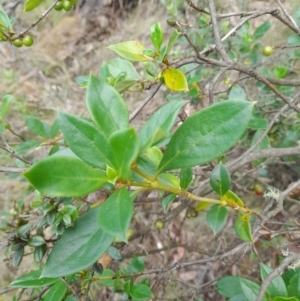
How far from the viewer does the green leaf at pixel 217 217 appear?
1009 millimetres

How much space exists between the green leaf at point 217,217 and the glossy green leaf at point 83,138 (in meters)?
0.40

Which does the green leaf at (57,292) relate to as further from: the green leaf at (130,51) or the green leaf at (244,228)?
the green leaf at (130,51)

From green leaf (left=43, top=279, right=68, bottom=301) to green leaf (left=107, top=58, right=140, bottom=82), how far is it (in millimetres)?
580

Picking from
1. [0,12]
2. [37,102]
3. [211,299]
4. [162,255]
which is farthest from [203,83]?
[37,102]

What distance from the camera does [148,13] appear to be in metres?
3.45

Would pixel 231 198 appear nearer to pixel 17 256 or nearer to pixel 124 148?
pixel 124 148

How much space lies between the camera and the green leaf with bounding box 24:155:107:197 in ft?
2.09

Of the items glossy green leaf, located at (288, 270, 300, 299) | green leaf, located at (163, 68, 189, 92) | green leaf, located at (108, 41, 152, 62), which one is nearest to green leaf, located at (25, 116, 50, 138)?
green leaf, located at (108, 41, 152, 62)

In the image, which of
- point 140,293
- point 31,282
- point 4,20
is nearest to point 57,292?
point 31,282

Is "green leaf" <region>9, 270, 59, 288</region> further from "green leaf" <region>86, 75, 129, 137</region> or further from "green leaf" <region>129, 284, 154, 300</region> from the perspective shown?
"green leaf" <region>86, 75, 129, 137</region>

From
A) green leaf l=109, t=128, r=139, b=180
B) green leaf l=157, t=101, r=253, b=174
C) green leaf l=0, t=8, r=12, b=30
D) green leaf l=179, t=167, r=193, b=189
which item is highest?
green leaf l=0, t=8, r=12, b=30

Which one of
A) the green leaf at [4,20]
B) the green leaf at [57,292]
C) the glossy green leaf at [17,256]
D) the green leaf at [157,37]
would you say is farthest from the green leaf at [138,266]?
the green leaf at [4,20]

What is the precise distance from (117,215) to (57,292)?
495mm

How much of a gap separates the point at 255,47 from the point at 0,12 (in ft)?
3.89
